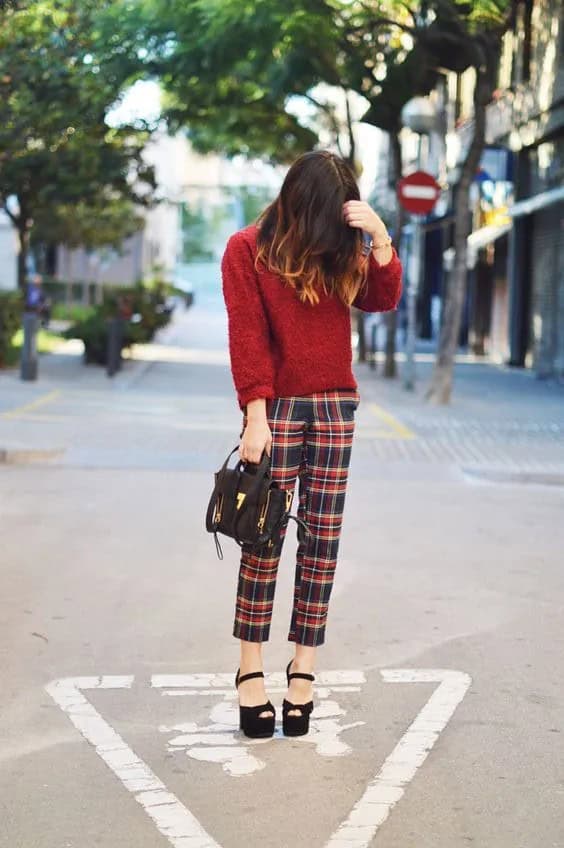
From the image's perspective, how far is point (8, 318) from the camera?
76.2ft

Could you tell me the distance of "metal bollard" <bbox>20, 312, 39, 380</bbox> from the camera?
20.9 m

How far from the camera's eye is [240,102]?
2609cm

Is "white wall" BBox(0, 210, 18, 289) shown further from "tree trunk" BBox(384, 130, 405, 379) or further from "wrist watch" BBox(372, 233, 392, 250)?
"wrist watch" BBox(372, 233, 392, 250)

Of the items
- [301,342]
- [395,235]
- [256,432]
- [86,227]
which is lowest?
[256,432]

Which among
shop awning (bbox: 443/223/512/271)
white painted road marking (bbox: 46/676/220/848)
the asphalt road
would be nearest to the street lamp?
shop awning (bbox: 443/223/512/271)

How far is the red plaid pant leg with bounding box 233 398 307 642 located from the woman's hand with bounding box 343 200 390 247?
552 millimetres

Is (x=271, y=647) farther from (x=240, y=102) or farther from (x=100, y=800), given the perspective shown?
(x=240, y=102)

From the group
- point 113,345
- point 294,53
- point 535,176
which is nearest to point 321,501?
point 294,53

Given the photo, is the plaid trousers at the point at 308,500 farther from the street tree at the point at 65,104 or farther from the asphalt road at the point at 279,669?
the street tree at the point at 65,104

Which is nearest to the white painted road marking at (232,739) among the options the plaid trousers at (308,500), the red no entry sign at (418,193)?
the plaid trousers at (308,500)

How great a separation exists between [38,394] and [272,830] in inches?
615

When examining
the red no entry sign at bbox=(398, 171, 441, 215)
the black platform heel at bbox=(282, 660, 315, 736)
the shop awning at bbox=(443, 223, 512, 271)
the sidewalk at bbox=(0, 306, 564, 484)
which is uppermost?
the red no entry sign at bbox=(398, 171, 441, 215)

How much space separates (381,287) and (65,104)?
17.7 m

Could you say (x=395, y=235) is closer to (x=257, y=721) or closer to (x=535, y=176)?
(x=535, y=176)
